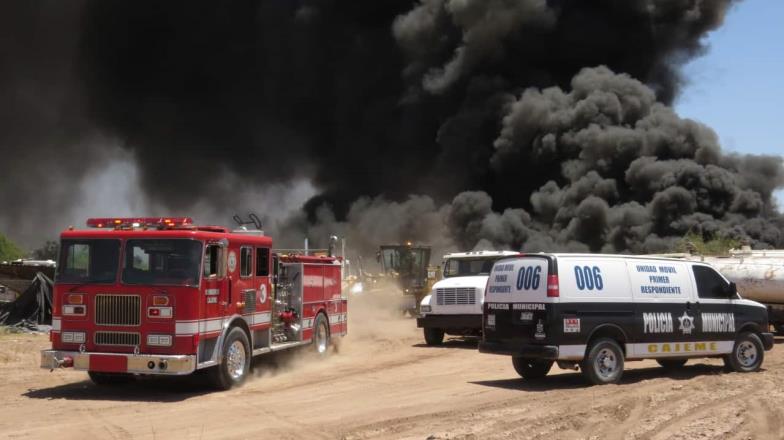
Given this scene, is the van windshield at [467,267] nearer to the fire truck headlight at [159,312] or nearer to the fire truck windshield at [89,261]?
the fire truck headlight at [159,312]

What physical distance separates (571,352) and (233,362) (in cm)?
509

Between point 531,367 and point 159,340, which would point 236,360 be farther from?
point 531,367

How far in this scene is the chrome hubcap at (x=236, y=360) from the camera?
12.9 metres

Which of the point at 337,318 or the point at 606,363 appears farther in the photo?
the point at 337,318

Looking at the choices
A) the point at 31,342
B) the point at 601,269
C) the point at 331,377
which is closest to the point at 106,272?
the point at 331,377

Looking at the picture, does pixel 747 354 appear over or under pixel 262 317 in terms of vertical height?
under

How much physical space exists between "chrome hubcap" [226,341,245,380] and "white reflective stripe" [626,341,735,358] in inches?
233

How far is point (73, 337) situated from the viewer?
1225cm

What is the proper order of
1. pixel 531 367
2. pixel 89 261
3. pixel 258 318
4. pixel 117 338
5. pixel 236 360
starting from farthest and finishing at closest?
pixel 258 318
pixel 531 367
pixel 236 360
pixel 89 261
pixel 117 338

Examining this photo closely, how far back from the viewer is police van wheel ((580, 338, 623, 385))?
12344mm

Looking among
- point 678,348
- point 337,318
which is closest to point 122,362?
point 337,318

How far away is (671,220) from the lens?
137 ft

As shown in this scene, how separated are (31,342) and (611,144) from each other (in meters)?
34.0

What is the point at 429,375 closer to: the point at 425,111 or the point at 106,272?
the point at 106,272
